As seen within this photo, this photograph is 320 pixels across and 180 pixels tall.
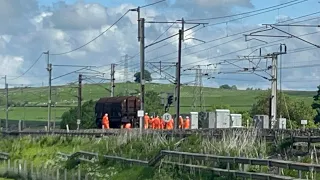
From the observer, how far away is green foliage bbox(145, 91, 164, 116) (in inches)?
4766

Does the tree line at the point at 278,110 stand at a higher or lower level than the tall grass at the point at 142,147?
higher

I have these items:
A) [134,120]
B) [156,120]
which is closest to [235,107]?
[134,120]

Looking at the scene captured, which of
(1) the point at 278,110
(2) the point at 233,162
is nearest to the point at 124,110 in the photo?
(1) the point at 278,110

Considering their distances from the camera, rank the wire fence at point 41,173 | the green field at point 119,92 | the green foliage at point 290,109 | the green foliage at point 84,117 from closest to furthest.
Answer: the wire fence at point 41,173 < the green foliage at point 290,109 < the green foliage at point 84,117 < the green field at point 119,92

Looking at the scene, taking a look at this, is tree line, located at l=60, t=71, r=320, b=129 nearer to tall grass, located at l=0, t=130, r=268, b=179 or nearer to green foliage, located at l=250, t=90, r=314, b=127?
green foliage, located at l=250, t=90, r=314, b=127

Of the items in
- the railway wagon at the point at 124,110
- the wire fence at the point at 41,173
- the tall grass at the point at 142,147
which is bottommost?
the wire fence at the point at 41,173

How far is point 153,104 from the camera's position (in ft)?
410

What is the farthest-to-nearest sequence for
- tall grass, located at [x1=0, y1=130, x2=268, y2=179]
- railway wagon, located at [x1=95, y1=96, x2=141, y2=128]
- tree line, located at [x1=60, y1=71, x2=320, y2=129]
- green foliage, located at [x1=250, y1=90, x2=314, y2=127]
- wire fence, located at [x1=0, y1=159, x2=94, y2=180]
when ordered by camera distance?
green foliage, located at [x1=250, y1=90, x2=314, y2=127] < tree line, located at [x1=60, y1=71, x2=320, y2=129] < railway wagon, located at [x1=95, y1=96, x2=141, y2=128] < wire fence, located at [x1=0, y1=159, x2=94, y2=180] < tall grass, located at [x1=0, y1=130, x2=268, y2=179]

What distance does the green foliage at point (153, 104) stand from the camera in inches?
4766

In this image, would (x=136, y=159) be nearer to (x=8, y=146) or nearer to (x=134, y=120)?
(x=8, y=146)

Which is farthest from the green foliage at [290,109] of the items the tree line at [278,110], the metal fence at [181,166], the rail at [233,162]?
the rail at [233,162]

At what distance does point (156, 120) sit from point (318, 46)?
83.5 ft

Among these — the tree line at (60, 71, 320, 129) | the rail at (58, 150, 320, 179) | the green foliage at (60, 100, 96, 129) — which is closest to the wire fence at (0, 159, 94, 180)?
the rail at (58, 150, 320, 179)

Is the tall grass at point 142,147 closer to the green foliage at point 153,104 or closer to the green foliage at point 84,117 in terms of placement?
the green foliage at point 84,117
